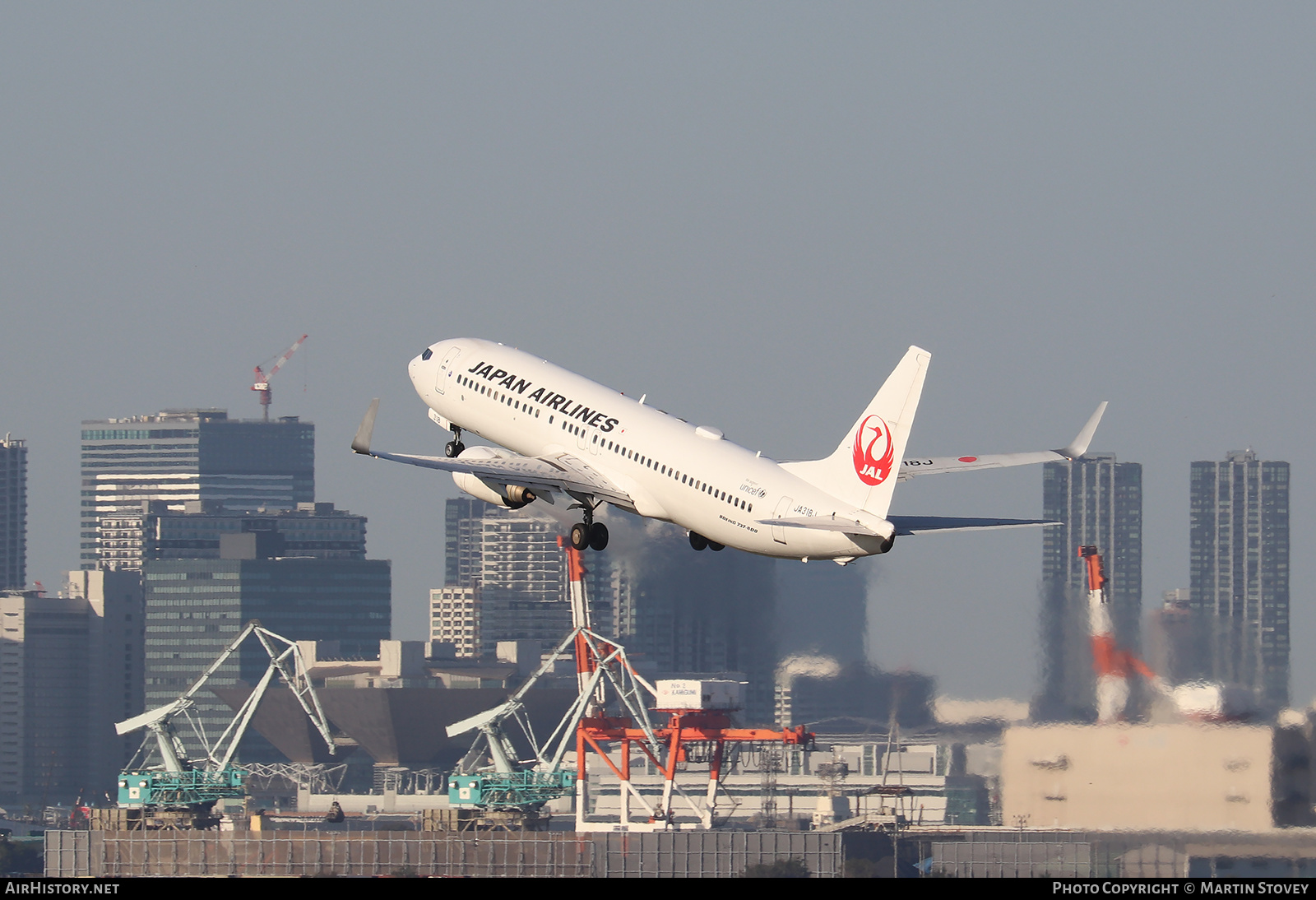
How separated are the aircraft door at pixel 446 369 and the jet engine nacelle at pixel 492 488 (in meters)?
6.60

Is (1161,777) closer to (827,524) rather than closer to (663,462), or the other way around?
(663,462)

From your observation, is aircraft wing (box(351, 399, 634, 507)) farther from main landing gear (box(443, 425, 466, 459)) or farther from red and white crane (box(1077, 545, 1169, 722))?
red and white crane (box(1077, 545, 1169, 722))

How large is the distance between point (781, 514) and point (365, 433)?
652 inches

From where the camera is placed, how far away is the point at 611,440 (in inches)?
3285

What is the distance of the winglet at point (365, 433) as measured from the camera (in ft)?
276

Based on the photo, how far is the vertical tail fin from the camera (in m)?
75.2

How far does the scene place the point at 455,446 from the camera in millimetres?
94625

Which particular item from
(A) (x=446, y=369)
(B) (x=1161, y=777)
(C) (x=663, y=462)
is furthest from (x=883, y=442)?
(B) (x=1161, y=777)

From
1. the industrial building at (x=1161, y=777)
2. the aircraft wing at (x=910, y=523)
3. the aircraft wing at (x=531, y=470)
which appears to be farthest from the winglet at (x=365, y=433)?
the industrial building at (x=1161, y=777)

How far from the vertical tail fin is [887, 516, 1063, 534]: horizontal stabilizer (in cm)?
178

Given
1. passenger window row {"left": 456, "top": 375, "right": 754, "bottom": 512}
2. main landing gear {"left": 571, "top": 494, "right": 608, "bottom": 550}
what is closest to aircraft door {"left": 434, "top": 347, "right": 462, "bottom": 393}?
passenger window row {"left": 456, "top": 375, "right": 754, "bottom": 512}

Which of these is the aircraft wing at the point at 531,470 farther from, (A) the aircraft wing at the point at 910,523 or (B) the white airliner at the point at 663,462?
(A) the aircraft wing at the point at 910,523
